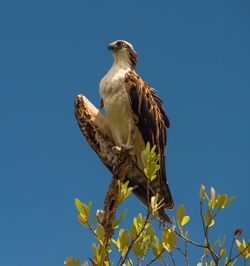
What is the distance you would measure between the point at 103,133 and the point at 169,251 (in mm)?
2695

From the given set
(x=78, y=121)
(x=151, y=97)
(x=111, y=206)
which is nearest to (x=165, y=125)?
(x=151, y=97)

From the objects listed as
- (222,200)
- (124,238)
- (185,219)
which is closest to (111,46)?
(185,219)

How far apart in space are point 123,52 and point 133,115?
114cm

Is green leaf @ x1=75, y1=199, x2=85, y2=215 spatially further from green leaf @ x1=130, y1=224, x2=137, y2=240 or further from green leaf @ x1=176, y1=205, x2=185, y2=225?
green leaf @ x1=176, y1=205, x2=185, y2=225

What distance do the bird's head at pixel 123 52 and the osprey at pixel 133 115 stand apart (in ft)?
0.32

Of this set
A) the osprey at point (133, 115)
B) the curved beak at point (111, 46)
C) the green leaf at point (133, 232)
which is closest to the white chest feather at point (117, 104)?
the osprey at point (133, 115)

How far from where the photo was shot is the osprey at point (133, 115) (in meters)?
4.90

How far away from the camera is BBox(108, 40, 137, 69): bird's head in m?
5.47

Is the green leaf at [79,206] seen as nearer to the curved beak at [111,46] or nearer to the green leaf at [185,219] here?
the green leaf at [185,219]

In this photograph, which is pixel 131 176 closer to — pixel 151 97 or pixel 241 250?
pixel 151 97

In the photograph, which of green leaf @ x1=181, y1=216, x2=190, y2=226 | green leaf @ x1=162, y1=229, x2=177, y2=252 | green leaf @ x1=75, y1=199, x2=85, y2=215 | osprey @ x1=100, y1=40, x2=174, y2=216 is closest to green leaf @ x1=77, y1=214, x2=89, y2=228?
green leaf @ x1=75, y1=199, x2=85, y2=215

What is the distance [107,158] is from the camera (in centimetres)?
541

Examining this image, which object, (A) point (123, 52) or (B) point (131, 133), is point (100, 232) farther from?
(A) point (123, 52)

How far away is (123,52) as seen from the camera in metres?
5.49
